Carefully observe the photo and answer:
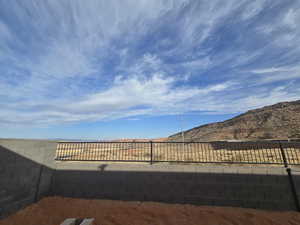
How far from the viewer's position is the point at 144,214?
3.47 meters

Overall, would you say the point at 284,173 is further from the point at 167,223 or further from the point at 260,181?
the point at 167,223

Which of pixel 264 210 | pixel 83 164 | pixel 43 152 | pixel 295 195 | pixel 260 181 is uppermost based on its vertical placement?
pixel 43 152

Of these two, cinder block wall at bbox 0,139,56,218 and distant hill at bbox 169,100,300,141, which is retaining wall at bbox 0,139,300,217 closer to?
cinder block wall at bbox 0,139,56,218

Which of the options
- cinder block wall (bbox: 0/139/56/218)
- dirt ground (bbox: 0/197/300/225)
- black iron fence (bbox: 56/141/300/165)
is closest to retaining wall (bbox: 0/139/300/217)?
cinder block wall (bbox: 0/139/56/218)

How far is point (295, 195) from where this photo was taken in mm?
3684

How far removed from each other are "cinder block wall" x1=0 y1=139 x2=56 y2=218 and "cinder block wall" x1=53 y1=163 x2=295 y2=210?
0.50 metres

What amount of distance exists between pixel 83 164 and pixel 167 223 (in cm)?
330

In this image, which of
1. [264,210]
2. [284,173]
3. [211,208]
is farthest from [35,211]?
[284,173]

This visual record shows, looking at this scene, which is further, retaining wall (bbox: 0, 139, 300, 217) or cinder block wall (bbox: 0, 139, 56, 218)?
retaining wall (bbox: 0, 139, 300, 217)

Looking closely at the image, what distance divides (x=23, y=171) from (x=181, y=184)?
437cm

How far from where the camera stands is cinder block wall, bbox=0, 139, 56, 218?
3359 millimetres

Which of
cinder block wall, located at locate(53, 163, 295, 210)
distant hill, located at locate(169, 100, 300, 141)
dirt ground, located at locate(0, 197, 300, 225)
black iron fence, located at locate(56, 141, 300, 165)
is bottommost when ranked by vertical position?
dirt ground, located at locate(0, 197, 300, 225)

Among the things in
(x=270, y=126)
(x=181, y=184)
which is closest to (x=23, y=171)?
(x=181, y=184)

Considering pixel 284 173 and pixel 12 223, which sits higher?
pixel 284 173
